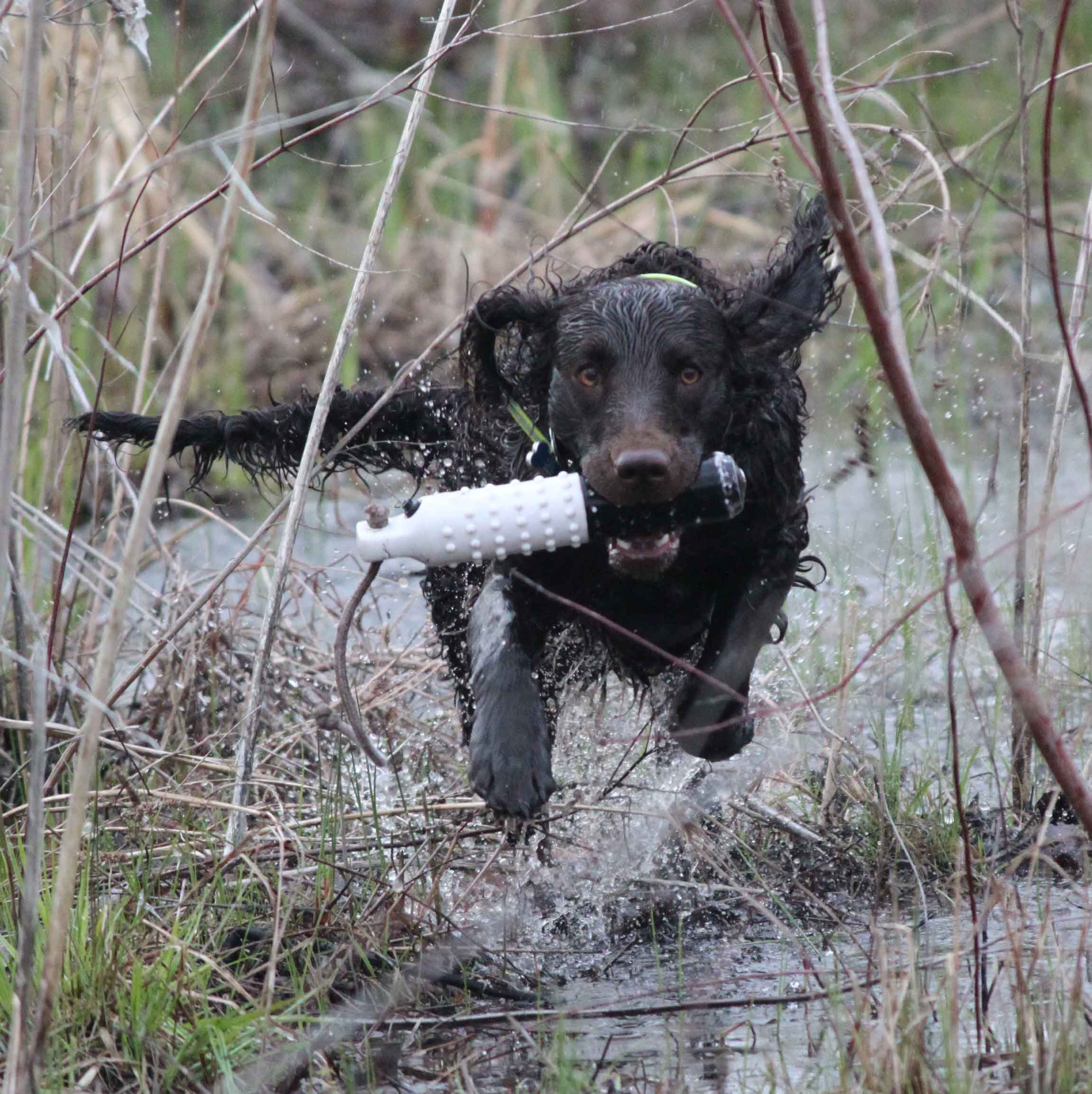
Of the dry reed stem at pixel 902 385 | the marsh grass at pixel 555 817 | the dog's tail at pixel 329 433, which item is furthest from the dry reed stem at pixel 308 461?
the dry reed stem at pixel 902 385

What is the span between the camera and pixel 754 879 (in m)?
3.16

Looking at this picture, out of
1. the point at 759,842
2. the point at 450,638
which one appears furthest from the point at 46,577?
the point at 759,842

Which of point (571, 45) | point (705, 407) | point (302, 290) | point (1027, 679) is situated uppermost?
point (571, 45)

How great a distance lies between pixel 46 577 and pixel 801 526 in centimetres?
256

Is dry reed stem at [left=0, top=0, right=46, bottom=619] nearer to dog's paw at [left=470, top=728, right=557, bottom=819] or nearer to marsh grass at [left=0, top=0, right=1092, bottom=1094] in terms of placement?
marsh grass at [left=0, top=0, right=1092, bottom=1094]

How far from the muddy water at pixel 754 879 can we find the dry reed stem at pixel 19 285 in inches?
42.6

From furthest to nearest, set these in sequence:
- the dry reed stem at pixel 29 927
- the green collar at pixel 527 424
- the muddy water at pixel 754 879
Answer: the green collar at pixel 527 424, the muddy water at pixel 754 879, the dry reed stem at pixel 29 927

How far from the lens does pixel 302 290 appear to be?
747 centimetres

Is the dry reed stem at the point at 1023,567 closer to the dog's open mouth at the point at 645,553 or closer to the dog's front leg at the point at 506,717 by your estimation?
the dog's open mouth at the point at 645,553

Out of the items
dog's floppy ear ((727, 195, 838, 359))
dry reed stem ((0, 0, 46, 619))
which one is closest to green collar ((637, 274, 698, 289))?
dog's floppy ear ((727, 195, 838, 359))

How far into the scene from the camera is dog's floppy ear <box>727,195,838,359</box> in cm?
311

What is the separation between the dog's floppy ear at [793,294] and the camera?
3.11m

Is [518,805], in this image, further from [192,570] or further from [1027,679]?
[192,570]

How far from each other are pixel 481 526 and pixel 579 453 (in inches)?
17.6
